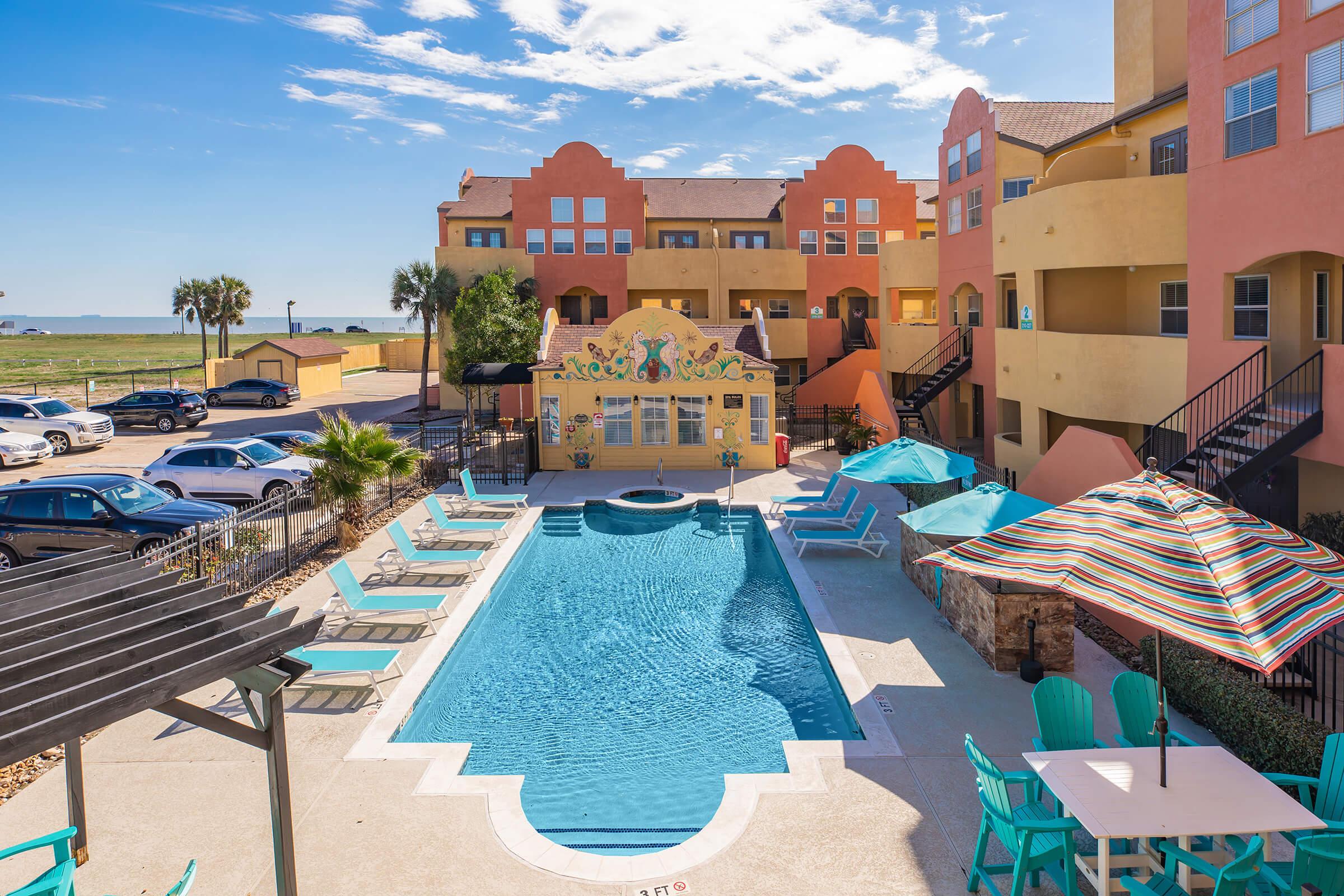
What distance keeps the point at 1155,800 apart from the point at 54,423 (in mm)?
36274

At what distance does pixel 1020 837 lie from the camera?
7082 millimetres

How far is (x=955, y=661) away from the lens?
12383 millimetres

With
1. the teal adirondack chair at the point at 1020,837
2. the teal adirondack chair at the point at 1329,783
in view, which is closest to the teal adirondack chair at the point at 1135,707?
the teal adirondack chair at the point at 1329,783

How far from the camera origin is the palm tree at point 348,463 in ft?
59.5

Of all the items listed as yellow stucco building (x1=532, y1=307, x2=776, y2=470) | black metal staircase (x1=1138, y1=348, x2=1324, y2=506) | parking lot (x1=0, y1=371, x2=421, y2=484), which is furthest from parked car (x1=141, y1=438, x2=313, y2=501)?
black metal staircase (x1=1138, y1=348, x2=1324, y2=506)

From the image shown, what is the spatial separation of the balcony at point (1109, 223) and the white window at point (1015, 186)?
507cm

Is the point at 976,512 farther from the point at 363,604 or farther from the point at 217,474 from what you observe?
the point at 217,474

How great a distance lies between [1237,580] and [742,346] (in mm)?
22189

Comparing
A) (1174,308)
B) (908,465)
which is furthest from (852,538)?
(1174,308)

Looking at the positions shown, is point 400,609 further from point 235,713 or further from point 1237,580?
point 1237,580

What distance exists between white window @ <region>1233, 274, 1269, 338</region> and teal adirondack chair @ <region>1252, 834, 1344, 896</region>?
14.8 meters

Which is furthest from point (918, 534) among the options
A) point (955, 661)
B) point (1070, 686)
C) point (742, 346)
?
point (742, 346)

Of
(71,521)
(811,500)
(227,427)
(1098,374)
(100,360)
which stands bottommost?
(811,500)

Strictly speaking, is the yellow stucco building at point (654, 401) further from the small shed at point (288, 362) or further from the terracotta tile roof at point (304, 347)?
the terracotta tile roof at point (304, 347)
